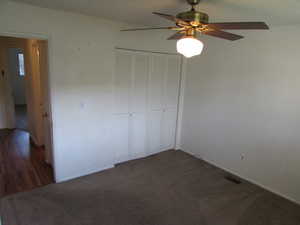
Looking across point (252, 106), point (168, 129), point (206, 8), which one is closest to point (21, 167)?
point (168, 129)

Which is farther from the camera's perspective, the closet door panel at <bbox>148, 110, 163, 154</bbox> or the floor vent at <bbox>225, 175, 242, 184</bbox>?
the closet door panel at <bbox>148, 110, 163, 154</bbox>

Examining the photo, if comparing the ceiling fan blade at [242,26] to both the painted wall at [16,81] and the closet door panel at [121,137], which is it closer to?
the closet door panel at [121,137]

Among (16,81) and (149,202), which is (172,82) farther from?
(16,81)

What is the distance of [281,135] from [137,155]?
7.98 feet

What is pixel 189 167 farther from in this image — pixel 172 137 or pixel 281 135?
pixel 281 135

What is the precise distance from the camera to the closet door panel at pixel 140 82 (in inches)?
144

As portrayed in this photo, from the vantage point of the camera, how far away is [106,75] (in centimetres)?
324

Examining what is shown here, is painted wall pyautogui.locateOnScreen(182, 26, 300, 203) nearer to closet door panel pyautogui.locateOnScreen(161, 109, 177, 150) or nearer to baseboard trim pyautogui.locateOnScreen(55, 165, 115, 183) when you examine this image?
closet door panel pyautogui.locateOnScreen(161, 109, 177, 150)

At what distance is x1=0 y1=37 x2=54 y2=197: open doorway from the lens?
3.08 m

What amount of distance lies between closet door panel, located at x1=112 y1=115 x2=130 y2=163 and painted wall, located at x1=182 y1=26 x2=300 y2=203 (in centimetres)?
141

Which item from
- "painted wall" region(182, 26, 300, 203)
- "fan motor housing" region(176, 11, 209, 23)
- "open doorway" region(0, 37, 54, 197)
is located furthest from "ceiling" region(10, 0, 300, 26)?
"open doorway" region(0, 37, 54, 197)

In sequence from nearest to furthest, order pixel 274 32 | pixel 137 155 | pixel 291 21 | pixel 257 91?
pixel 291 21
pixel 274 32
pixel 257 91
pixel 137 155

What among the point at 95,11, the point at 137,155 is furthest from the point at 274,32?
the point at 137,155

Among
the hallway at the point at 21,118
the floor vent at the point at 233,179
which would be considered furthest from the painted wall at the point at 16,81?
the floor vent at the point at 233,179
